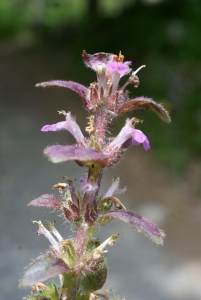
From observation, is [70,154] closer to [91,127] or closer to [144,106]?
[91,127]

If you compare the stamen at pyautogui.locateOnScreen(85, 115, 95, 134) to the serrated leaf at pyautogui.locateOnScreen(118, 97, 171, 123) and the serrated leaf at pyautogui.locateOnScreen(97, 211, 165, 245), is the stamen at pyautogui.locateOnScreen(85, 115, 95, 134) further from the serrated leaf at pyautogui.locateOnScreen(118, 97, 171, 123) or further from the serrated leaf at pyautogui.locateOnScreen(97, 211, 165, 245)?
the serrated leaf at pyautogui.locateOnScreen(97, 211, 165, 245)

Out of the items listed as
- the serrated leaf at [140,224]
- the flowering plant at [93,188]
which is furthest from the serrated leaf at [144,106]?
the serrated leaf at [140,224]

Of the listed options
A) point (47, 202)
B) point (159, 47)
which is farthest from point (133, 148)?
point (47, 202)

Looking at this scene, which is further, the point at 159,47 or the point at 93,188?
the point at 159,47

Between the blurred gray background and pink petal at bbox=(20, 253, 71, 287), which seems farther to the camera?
the blurred gray background

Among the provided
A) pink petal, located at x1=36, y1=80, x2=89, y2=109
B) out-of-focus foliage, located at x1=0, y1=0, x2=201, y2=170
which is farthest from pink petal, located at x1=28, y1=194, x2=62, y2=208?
out-of-focus foliage, located at x1=0, y1=0, x2=201, y2=170

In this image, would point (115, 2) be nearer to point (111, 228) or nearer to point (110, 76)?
point (111, 228)

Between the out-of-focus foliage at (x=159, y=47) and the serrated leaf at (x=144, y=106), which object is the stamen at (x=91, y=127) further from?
the out-of-focus foliage at (x=159, y=47)
